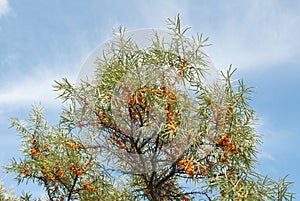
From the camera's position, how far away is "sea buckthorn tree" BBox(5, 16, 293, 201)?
259 centimetres

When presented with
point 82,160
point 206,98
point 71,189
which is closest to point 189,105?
point 206,98

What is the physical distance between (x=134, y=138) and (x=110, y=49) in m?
0.78

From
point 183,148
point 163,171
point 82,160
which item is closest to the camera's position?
point 183,148

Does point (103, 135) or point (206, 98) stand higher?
point (206, 98)

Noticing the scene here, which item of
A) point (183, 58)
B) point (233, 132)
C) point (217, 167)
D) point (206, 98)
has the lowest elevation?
point (217, 167)

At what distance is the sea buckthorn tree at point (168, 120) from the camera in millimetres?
2588

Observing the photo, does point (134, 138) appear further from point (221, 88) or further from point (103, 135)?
point (221, 88)

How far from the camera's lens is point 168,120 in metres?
2.56

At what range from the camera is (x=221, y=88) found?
2746 mm

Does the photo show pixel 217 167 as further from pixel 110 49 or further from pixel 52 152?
pixel 52 152

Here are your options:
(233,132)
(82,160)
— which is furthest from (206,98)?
(82,160)

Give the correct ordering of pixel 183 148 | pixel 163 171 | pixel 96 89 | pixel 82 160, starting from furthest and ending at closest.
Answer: pixel 82 160 < pixel 163 171 < pixel 96 89 < pixel 183 148

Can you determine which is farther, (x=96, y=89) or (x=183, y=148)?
(x=96, y=89)

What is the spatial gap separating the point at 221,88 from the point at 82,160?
155cm
